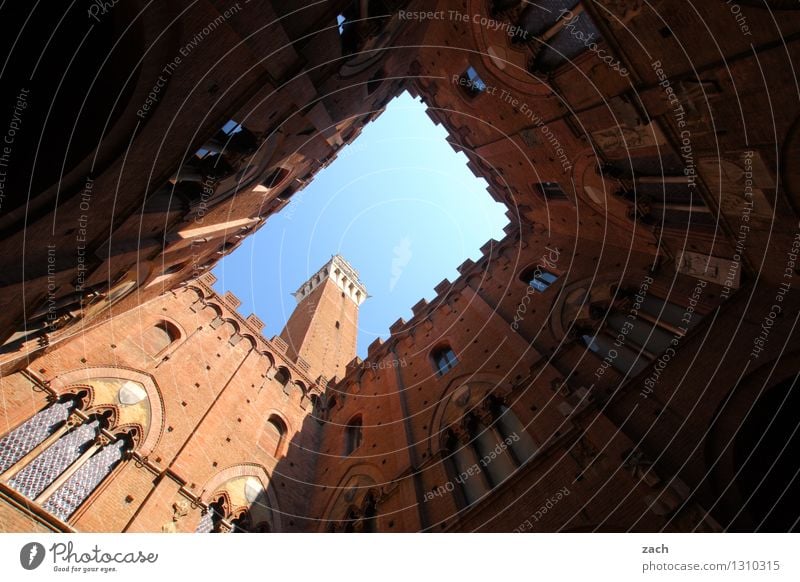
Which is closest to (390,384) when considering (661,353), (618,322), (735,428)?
(618,322)

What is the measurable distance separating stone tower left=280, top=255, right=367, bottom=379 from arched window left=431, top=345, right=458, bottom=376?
9.67m

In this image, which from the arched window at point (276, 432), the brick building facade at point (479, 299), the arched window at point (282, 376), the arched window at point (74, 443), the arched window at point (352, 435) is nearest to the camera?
the brick building facade at point (479, 299)

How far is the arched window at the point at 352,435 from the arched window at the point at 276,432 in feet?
8.53

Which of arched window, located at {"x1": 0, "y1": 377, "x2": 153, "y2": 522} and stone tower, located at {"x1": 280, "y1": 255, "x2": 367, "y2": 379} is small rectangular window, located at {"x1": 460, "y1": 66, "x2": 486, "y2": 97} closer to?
arched window, located at {"x1": 0, "y1": 377, "x2": 153, "y2": 522}

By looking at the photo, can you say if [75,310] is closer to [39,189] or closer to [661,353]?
[39,189]

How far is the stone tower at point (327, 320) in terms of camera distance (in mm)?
27781

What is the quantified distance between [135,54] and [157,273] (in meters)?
7.02

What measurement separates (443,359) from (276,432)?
7.67m

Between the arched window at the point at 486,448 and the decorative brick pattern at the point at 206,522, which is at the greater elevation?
the arched window at the point at 486,448

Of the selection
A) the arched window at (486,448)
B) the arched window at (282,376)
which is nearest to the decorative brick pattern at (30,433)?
the arched window at (282,376)

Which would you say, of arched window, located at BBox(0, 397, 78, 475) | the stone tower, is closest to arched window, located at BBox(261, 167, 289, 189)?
arched window, located at BBox(0, 397, 78, 475)

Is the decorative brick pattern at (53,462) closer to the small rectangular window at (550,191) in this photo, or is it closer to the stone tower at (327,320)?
the stone tower at (327,320)

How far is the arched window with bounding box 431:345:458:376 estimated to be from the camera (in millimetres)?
15441

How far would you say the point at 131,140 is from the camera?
19.2 ft
